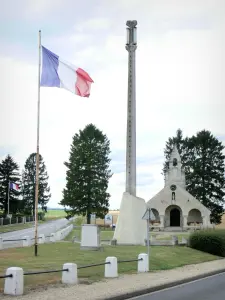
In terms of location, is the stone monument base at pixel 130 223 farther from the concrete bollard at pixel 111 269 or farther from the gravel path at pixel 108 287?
the concrete bollard at pixel 111 269

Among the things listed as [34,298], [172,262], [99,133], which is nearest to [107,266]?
[34,298]

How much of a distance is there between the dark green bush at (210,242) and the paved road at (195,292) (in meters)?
13.5

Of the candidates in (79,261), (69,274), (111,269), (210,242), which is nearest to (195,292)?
A: (111,269)

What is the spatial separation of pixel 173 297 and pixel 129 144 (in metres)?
24.6

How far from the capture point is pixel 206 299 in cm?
1295

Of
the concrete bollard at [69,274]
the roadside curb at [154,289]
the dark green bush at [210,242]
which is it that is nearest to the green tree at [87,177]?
the dark green bush at [210,242]

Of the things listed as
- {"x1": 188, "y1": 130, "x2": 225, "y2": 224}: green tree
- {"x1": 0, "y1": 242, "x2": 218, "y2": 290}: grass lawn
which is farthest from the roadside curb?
{"x1": 188, "y1": 130, "x2": 225, "y2": 224}: green tree

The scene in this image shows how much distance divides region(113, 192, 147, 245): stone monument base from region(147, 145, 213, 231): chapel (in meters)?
30.9

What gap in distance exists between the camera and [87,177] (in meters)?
78.8

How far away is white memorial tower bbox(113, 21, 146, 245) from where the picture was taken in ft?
118

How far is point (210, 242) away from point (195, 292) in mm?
17613

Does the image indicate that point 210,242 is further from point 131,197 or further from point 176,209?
point 176,209

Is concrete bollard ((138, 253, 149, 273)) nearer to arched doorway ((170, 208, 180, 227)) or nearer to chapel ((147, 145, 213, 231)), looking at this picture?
chapel ((147, 145, 213, 231))

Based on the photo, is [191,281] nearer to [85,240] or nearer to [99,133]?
[85,240]
